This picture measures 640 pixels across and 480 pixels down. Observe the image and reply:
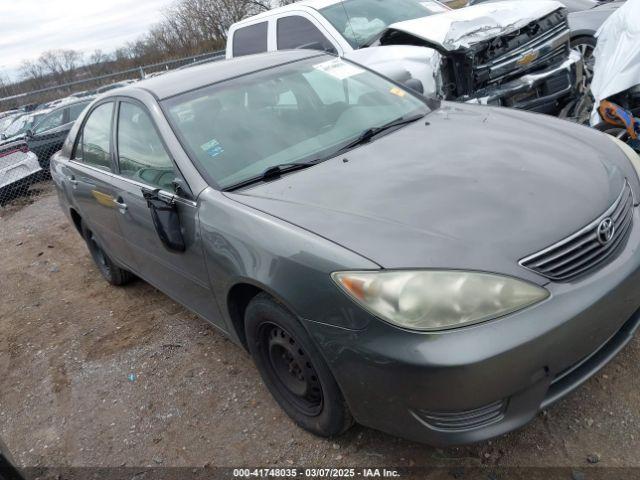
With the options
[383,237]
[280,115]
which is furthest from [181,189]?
[383,237]

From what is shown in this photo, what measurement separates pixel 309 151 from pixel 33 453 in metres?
2.23

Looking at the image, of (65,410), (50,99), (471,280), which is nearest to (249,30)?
(65,410)

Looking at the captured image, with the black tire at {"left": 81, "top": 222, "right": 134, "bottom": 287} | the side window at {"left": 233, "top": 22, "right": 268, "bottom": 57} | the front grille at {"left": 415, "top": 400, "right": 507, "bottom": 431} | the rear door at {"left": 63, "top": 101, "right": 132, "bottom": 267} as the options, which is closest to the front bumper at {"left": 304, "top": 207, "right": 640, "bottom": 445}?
the front grille at {"left": 415, "top": 400, "right": 507, "bottom": 431}

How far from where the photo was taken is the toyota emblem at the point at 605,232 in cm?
198

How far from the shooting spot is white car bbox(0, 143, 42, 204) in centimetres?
916

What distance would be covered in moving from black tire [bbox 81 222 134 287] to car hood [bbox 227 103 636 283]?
8.24ft

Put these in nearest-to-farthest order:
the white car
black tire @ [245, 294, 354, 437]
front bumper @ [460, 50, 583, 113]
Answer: black tire @ [245, 294, 354, 437] → front bumper @ [460, 50, 583, 113] → the white car

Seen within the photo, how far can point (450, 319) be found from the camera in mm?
1767

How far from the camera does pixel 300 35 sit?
635 cm

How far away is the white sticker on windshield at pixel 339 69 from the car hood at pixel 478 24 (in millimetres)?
1783

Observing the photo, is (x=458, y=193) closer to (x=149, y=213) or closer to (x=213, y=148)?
(x=213, y=148)

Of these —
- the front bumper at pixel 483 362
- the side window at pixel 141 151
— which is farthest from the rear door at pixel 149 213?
the front bumper at pixel 483 362

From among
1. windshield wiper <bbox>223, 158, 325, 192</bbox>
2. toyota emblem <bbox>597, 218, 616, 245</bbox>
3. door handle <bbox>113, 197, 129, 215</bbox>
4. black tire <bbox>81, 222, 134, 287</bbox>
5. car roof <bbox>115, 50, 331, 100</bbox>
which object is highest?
car roof <bbox>115, 50, 331, 100</bbox>

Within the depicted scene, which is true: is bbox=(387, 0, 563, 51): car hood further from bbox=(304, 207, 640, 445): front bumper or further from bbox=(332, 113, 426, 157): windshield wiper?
bbox=(304, 207, 640, 445): front bumper
